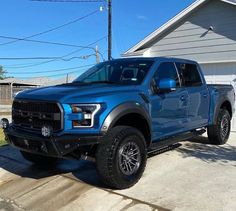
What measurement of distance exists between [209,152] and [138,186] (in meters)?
2.78

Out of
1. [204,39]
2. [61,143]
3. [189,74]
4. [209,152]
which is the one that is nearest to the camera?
[61,143]

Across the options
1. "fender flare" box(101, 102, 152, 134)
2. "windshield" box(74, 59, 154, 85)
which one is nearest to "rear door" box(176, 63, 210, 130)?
"windshield" box(74, 59, 154, 85)

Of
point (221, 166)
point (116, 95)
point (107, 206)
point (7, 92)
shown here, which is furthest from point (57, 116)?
point (7, 92)

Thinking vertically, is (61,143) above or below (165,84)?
below

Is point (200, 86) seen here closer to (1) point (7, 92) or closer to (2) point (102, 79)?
(2) point (102, 79)

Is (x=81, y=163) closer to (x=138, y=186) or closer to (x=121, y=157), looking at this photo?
(x=138, y=186)

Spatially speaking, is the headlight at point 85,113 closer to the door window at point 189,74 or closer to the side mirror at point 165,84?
the side mirror at point 165,84

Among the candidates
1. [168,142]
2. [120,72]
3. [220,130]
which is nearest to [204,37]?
[220,130]

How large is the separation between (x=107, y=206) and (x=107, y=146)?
0.81 metres

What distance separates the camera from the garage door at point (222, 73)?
A: 11.3m

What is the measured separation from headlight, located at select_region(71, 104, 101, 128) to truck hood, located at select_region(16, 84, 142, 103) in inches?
5.9

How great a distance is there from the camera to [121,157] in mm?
5527

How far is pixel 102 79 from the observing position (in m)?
6.86

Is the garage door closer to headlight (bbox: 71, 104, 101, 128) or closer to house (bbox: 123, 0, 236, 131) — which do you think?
house (bbox: 123, 0, 236, 131)
